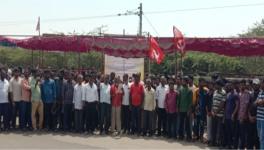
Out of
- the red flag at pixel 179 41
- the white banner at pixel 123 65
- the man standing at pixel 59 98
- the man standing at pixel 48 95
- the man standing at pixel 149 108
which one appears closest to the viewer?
the man standing at pixel 149 108

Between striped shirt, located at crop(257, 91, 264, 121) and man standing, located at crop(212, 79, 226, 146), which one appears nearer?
striped shirt, located at crop(257, 91, 264, 121)

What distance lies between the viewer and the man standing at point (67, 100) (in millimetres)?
15273

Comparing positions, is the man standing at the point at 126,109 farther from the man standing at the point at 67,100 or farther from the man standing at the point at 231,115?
the man standing at the point at 231,115

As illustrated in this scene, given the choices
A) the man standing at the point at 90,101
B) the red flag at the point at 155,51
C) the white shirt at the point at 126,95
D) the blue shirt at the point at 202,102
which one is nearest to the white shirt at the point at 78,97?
the man standing at the point at 90,101

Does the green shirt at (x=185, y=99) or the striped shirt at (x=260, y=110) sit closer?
the striped shirt at (x=260, y=110)

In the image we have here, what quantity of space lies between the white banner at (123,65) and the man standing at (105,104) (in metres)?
2.33

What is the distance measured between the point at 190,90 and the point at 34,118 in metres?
4.91

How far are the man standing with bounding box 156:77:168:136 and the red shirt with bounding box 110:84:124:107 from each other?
116 centimetres

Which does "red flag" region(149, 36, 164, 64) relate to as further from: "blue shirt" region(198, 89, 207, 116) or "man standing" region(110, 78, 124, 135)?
"blue shirt" region(198, 89, 207, 116)

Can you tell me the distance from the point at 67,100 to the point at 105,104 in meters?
1.19

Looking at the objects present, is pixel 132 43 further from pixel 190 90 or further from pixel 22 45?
pixel 22 45

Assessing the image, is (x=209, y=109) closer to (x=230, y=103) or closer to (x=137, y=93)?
(x=230, y=103)

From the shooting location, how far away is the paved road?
42.0ft

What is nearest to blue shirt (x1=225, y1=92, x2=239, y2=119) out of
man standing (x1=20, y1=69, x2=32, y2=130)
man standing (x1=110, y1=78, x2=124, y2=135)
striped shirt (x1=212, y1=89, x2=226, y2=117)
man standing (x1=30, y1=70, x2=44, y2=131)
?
striped shirt (x1=212, y1=89, x2=226, y2=117)
